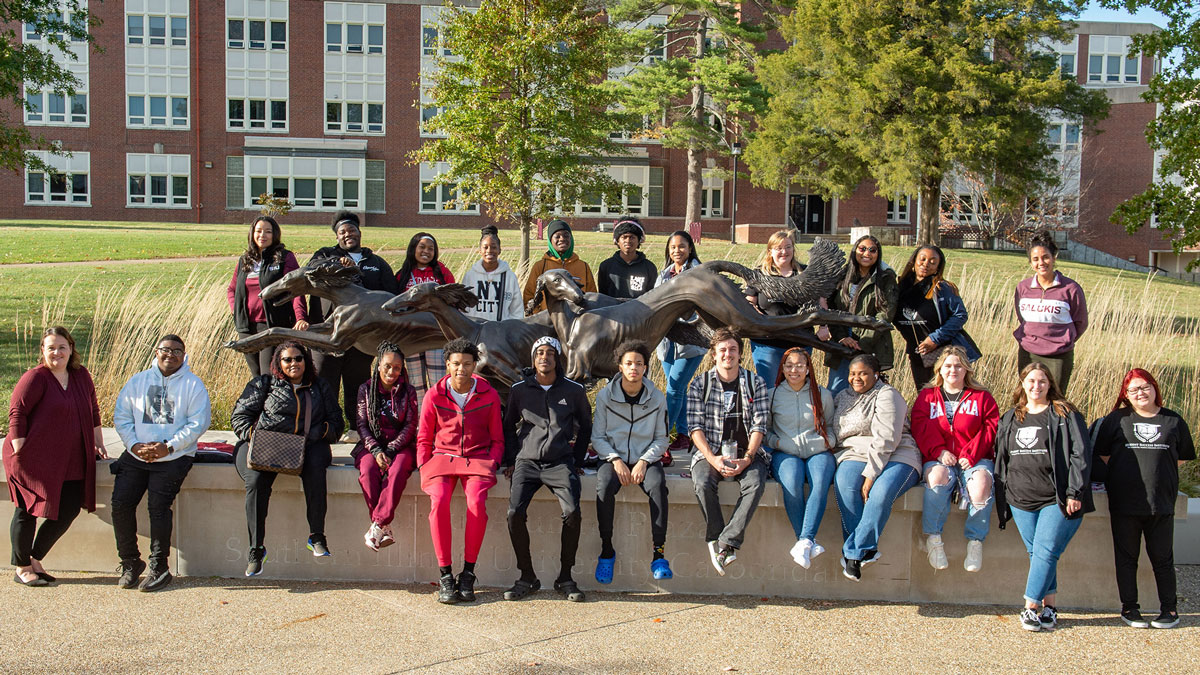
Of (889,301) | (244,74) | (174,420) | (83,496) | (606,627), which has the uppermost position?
(244,74)

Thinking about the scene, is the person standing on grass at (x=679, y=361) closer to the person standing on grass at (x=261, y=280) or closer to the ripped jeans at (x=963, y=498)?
the ripped jeans at (x=963, y=498)

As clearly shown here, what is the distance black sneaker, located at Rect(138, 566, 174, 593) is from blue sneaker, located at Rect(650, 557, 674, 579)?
267 centimetres

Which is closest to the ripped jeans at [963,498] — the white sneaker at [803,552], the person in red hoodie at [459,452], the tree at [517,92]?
the white sneaker at [803,552]

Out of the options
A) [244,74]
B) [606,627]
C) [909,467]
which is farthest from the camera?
[244,74]

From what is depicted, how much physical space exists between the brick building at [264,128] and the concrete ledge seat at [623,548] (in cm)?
3324

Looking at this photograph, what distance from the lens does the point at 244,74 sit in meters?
38.8

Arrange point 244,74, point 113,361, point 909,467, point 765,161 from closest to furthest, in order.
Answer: point 909,467 < point 113,361 < point 765,161 < point 244,74

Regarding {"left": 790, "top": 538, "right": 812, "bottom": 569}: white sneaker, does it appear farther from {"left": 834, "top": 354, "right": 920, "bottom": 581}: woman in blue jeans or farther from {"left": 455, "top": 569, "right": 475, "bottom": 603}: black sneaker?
{"left": 455, "top": 569, "right": 475, "bottom": 603}: black sneaker

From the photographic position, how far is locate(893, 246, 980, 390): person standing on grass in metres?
6.45

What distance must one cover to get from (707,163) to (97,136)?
2472 cm

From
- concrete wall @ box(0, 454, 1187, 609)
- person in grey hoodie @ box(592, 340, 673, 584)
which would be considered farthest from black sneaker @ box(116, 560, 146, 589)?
person in grey hoodie @ box(592, 340, 673, 584)

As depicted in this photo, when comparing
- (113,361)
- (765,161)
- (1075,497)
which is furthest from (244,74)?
(1075,497)

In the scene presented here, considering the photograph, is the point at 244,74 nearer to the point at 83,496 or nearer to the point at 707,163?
the point at 707,163

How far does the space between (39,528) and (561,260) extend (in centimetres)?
359
